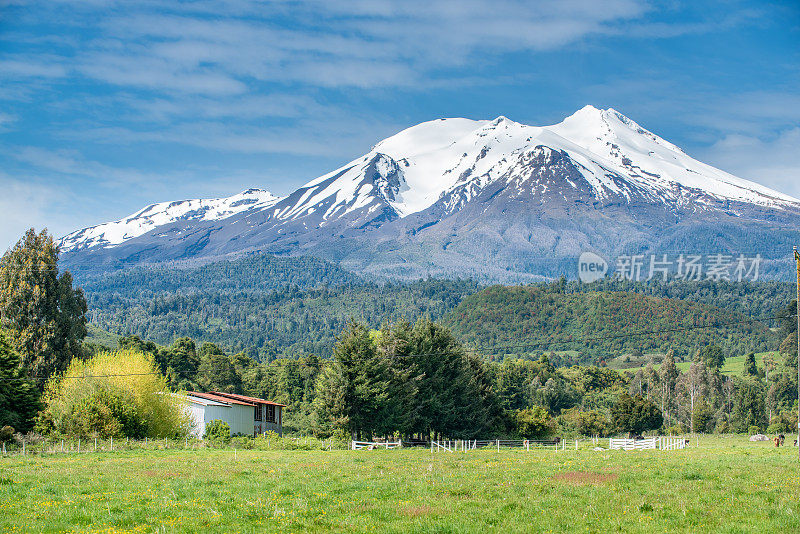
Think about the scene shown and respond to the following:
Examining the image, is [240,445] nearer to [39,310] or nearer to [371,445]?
[371,445]

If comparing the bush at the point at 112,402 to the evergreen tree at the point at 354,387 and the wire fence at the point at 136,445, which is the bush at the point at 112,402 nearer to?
the wire fence at the point at 136,445

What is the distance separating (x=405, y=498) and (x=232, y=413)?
165 ft

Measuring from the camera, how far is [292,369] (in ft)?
404

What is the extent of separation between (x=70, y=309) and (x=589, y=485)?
168ft

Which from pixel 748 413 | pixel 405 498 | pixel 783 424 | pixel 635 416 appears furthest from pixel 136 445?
pixel 748 413

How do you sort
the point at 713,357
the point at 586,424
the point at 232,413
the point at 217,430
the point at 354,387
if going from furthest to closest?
the point at 713,357 → the point at 586,424 → the point at 232,413 → the point at 217,430 → the point at 354,387

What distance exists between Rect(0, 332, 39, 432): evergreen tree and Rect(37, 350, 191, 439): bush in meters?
1.01

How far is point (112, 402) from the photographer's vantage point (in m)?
51.5

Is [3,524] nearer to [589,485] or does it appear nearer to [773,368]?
[589,485]

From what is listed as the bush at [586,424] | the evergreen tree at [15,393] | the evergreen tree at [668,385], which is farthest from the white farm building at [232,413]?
the evergreen tree at [668,385]

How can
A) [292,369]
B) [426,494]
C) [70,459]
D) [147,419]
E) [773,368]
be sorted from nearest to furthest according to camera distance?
[426,494], [70,459], [147,419], [292,369], [773,368]

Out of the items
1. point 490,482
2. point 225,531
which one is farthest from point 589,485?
point 225,531

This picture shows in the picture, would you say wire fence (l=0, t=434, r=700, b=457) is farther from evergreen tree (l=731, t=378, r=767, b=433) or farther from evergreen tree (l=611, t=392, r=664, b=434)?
evergreen tree (l=731, t=378, r=767, b=433)

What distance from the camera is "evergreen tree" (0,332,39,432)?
169 feet
